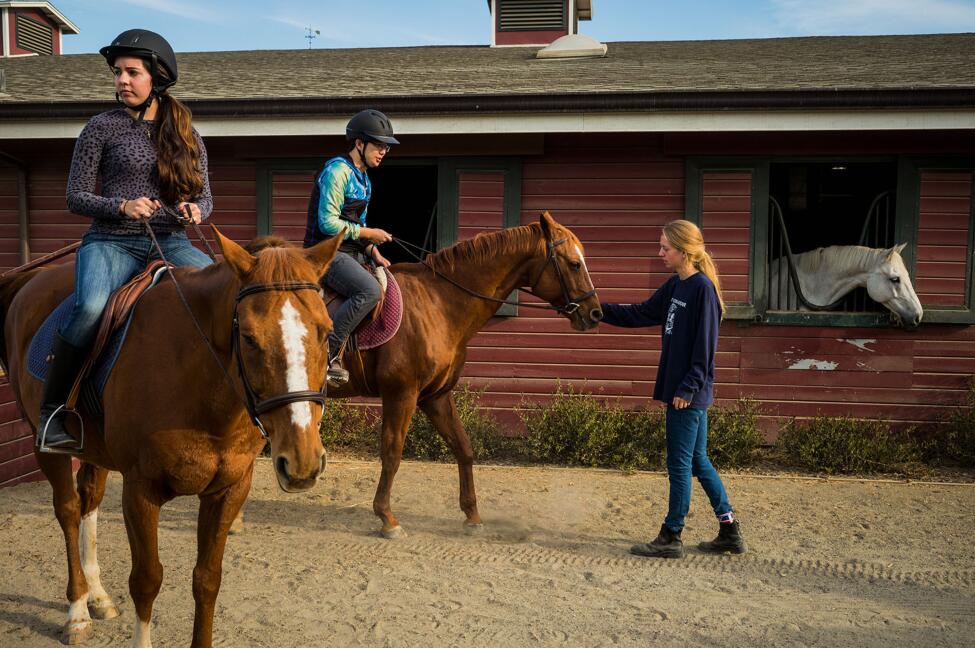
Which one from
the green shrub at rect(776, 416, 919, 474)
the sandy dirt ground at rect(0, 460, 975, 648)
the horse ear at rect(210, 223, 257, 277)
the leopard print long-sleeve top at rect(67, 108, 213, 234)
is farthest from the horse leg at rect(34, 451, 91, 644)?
the green shrub at rect(776, 416, 919, 474)

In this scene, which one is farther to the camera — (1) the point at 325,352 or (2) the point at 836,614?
(2) the point at 836,614

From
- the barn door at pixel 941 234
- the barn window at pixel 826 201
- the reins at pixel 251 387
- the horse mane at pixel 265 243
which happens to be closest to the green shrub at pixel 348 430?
the horse mane at pixel 265 243

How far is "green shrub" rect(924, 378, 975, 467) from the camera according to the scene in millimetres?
7359

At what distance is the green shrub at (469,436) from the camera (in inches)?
303

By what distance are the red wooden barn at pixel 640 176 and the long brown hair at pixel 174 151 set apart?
4227 mm

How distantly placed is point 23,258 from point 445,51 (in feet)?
23.0

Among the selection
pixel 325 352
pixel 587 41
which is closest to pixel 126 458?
pixel 325 352

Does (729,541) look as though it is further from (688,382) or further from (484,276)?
(484,276)

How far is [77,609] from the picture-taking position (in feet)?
12.7

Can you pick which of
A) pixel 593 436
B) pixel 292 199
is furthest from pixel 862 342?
pixel 292 199

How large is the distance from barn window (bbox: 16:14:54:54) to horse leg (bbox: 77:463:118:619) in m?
15.6

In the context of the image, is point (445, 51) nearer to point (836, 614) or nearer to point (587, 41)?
point (587, 41)

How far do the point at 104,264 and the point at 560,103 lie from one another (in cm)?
505

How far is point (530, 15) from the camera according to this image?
526 inches
